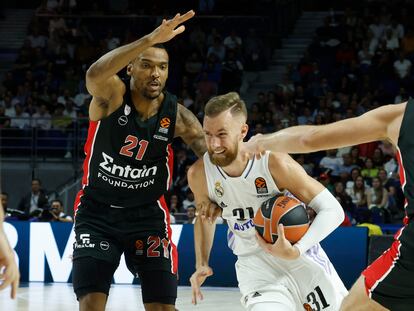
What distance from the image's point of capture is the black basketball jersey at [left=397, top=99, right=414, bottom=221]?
3.91 metres

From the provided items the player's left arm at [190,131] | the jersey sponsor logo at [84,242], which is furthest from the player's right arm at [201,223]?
the jersey sponsor logo at [84,242]

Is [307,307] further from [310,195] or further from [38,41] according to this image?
[38,41]

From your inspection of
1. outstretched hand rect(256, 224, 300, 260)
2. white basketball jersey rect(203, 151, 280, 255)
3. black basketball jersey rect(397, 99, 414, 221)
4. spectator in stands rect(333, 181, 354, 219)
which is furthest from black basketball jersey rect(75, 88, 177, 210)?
spectator in stands rect(333, 181, 354, 219)

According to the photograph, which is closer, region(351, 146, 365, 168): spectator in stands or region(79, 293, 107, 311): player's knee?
region(79, 293, 107, 311): player's knee

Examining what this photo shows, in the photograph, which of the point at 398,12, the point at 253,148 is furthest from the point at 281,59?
the point at 253,148

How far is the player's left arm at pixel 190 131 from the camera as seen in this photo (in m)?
6.00

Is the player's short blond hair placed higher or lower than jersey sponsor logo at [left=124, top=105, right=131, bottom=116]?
higher

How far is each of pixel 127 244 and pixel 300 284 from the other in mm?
1264

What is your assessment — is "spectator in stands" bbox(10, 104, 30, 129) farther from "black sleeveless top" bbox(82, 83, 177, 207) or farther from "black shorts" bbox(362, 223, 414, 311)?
"black shorts" bbox(362, 223, 414, 311)

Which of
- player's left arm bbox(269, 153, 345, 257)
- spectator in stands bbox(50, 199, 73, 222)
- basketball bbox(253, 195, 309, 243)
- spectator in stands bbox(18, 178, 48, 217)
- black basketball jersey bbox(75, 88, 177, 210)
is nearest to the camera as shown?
basketball bbox(253, 195, 309, 243)

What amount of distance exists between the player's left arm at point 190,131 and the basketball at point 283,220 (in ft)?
3.45

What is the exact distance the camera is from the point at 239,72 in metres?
18.6

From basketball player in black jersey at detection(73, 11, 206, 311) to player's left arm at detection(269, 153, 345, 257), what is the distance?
831 millimetres

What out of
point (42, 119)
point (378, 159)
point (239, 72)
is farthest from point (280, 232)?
point (239, 72)
